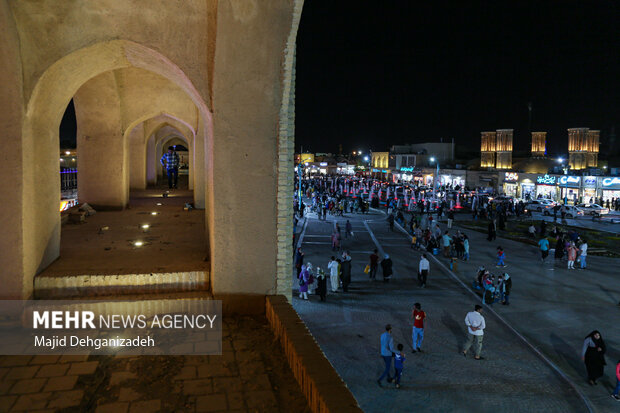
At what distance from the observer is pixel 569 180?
32.7 m

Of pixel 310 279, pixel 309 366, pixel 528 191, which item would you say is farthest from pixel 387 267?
pixel 528 191

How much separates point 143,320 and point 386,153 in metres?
68.5

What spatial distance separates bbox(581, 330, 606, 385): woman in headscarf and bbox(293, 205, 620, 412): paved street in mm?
196

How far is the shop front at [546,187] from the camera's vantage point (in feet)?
112

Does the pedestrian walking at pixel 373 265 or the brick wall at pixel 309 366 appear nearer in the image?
the brick wall at pixel 309 366

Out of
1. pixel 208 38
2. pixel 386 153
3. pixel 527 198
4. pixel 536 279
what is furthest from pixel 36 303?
pixel 386 153

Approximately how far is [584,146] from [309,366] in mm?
47361

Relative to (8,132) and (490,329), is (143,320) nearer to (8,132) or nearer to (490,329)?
(8,132)

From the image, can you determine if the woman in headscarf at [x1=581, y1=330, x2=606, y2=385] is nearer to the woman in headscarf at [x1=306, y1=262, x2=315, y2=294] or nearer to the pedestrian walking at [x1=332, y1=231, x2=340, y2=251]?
the woman in headscarf at [x1=306, y1=262, x2=315, y2=294]

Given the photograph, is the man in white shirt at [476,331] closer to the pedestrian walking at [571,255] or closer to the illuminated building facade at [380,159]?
the pedestrian walking at [571,255]

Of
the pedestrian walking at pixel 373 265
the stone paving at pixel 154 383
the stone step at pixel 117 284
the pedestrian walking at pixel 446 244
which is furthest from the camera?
the pedestrian walking at pixel 446 244

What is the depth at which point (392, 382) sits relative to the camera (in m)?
6.75

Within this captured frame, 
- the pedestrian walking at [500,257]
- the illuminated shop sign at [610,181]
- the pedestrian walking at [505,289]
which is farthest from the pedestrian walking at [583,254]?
the illuminated shop sign at [610,181]

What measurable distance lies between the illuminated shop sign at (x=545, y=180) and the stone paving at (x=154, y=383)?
3585cm
